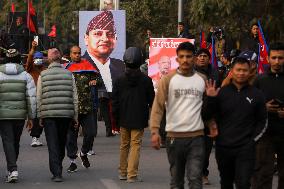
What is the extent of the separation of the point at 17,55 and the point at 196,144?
4.74 metres

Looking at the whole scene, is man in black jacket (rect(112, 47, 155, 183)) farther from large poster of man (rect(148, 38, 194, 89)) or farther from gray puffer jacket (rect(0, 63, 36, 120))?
large poster of man (rect(148, 38, 194, 89))

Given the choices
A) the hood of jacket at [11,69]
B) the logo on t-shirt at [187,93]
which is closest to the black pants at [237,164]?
the logo on t-shirt at [187,93]

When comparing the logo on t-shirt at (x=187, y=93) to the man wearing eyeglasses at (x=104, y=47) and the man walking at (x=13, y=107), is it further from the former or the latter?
the man wearing eyeglasses at (x=104, y=47)

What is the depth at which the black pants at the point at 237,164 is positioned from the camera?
9805 mm

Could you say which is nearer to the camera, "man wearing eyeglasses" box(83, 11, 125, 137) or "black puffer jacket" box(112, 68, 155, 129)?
"black puffer jacket" box(112, 68, 155, 129)

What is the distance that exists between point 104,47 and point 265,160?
9045 millimetres

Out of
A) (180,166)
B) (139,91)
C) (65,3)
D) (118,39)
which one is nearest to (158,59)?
(118,39)

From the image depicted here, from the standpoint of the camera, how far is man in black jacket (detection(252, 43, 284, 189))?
1058 centimetres

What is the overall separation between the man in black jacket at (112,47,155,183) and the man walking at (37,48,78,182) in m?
0.63

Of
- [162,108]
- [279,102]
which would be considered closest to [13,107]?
[162,108]

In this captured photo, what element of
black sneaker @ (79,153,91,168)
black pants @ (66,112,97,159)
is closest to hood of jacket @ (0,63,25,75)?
black pants @ (66,112,97,159)

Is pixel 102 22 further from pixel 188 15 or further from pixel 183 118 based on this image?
pixel 188 15

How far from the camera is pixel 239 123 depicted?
9844 millimetres

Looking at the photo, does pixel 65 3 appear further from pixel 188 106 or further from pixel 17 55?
pixel 188 106
